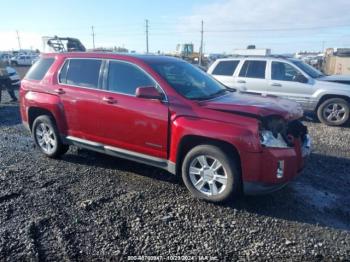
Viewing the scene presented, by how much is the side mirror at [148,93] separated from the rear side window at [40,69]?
2359 mm

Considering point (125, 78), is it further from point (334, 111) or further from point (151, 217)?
point (334, 111)

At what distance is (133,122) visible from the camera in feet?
15.1

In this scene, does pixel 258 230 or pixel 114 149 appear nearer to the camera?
pixel 258 230

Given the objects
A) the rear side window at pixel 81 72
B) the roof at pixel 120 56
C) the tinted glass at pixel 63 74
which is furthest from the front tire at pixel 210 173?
the tinted glass at pixel 63 74

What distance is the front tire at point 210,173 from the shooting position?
3982mm

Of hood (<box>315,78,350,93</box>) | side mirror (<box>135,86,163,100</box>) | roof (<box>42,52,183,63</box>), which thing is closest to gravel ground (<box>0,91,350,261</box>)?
side mirror (<box>135,86,163,100</box>)

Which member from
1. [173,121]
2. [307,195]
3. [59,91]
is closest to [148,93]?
[173,121]

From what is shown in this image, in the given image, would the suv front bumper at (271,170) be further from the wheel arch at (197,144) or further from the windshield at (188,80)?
the windshield at (188,80)

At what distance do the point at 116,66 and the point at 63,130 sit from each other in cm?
153

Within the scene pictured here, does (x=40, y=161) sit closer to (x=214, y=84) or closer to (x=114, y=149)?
(x=114, y=149)

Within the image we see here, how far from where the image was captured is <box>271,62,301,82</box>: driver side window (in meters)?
9.24

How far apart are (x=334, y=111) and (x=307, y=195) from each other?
516 centimetres

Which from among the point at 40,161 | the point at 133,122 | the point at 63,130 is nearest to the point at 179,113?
the point at 133,122

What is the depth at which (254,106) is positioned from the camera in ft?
13.3
